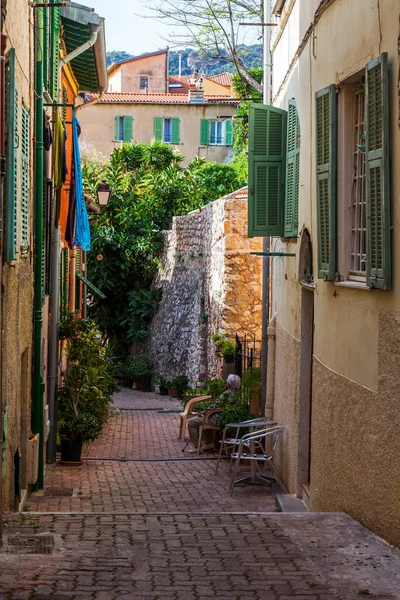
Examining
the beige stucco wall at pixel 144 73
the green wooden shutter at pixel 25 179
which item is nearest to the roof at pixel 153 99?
the beige stucco wall at pixel 144 73

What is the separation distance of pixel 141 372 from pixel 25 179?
53.5 ft

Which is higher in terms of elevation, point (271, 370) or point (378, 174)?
point (378, 174)

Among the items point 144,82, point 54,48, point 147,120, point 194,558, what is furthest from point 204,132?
point 194,558

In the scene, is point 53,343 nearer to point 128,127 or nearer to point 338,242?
point 338,242

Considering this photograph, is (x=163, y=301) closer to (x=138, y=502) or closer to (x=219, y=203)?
(x=219, y=203)

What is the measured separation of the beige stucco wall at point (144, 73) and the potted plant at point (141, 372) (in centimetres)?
3029

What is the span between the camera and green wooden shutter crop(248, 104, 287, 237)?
11883 mm

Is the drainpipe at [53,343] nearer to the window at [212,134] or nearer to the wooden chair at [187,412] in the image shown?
the wooden chair at [187,412]

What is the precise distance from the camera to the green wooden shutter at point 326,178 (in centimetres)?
790

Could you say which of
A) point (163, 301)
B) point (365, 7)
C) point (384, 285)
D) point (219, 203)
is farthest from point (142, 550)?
point (163, 301)

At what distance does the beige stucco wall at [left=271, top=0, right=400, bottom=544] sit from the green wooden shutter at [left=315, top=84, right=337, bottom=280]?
0.60 ft

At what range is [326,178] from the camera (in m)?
8.20

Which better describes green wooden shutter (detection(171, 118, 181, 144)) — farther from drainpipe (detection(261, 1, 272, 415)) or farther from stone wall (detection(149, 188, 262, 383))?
drainpipe (detection(261, 1, 272, 415))

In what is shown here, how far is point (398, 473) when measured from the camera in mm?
5906
